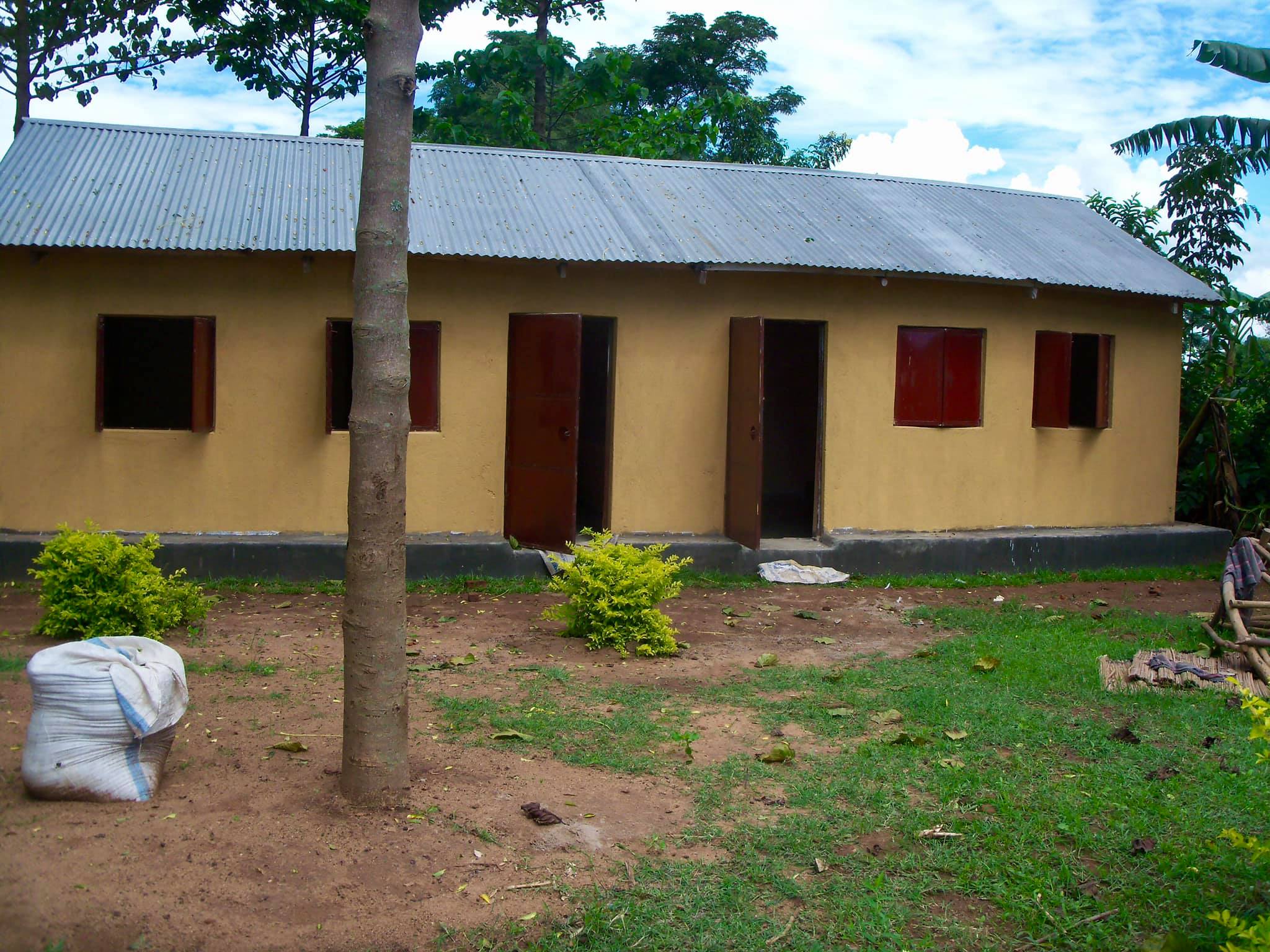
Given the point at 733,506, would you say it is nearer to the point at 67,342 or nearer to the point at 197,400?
the point at 197,400

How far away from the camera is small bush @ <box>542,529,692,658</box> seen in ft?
23.2

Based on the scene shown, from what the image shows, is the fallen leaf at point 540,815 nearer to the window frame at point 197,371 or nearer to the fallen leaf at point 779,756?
the fallen leaf at point 779,756

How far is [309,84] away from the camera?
19.6 meters

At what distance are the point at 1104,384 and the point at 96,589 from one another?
9.24 m

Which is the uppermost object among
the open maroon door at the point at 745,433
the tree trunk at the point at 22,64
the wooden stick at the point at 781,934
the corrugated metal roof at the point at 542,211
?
the tree trunk at the point at 22,64

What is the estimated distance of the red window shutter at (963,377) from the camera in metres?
10.7

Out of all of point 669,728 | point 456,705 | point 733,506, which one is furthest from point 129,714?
point 733,506

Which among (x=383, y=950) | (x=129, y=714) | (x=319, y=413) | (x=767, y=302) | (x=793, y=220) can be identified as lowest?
(x=383, y=950)

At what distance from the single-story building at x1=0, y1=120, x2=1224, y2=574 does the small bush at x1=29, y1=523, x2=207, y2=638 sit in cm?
231

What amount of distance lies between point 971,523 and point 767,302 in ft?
9.46

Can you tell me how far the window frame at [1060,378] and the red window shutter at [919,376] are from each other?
105cm

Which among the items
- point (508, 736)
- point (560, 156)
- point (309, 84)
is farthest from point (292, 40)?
point (508, 736)

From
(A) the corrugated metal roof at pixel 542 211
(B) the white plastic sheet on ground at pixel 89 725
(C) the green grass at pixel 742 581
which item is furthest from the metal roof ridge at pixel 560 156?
(B) the white plastic sheet on ground at pixel 89 725

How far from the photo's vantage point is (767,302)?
10.2 meters
